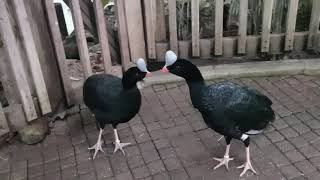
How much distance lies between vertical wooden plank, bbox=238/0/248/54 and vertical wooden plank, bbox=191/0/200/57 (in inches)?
22.3

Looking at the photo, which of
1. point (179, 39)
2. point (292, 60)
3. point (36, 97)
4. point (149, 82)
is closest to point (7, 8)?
point (36, 97)

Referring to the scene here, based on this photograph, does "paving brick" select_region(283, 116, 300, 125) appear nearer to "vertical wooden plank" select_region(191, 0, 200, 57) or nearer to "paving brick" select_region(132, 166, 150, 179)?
"vertical wooden plank" select_region(191, 0, 200, 57)

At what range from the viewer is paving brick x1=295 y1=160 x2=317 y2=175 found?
3.75 meters

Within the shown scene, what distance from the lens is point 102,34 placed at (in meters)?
4.82

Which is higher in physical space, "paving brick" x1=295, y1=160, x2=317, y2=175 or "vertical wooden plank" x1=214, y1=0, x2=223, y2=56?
"vertical wooden plank" x1=214, y1=0, x2=223, y2=56

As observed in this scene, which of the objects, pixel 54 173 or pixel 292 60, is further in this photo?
pixel 292 60

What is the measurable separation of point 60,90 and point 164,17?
5.69ft

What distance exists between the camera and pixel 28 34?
13.7 feet

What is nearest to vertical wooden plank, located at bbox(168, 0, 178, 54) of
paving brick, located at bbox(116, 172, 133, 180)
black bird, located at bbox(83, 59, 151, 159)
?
A: black bird, located at bbox(83, 59, 151, 159)

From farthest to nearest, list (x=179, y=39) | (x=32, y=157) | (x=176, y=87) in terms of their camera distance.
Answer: (x=179, y=39), (x=176, y=87), (x=32, y=157)

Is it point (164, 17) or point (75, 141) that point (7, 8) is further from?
point (164, 17)

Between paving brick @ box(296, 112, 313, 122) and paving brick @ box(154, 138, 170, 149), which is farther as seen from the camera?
paving brick @ box(296, 112, 313, 122)

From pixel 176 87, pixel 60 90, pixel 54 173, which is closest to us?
pixel 54 173

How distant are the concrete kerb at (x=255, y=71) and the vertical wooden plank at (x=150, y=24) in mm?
338
